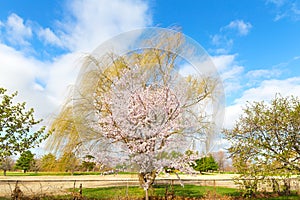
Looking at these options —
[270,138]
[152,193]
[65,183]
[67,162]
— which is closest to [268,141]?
[270,138]

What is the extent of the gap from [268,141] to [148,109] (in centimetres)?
561

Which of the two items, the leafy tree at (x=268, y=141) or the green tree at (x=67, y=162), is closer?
the leafy tree at (x=268, y=141)

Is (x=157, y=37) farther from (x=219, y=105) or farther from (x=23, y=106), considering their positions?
(x=23, y=106)

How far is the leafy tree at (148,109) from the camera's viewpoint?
482 cm

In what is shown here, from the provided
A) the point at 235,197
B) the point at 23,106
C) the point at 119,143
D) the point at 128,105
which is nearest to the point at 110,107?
the point at 128,105

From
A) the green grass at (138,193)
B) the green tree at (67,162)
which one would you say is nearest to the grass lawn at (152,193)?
the green grass at (138,193)

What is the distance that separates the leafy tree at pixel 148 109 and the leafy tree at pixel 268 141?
399 centimetres

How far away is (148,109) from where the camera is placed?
493 cm

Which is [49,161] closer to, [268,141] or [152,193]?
[152,193]

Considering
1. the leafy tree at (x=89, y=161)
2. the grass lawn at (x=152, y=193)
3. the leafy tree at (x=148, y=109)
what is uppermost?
the leafy tree at (x=148, y=109)

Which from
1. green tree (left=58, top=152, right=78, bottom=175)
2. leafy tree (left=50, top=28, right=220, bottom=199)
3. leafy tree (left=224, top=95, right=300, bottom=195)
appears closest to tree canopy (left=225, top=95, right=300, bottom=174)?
leafy tree (left=224, top=95, right=300, bottom=195)

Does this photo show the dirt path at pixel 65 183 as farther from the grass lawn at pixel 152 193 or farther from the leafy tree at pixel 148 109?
the leafy tree at pixel 148 109

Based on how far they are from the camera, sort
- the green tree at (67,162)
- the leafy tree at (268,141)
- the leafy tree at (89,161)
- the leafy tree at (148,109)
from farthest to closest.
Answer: the green tree at (67,162)
the leafy tree at (268,141)
the leafy tree at (89,161)
the leafy tree at (148,109)

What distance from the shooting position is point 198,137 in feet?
15.8
